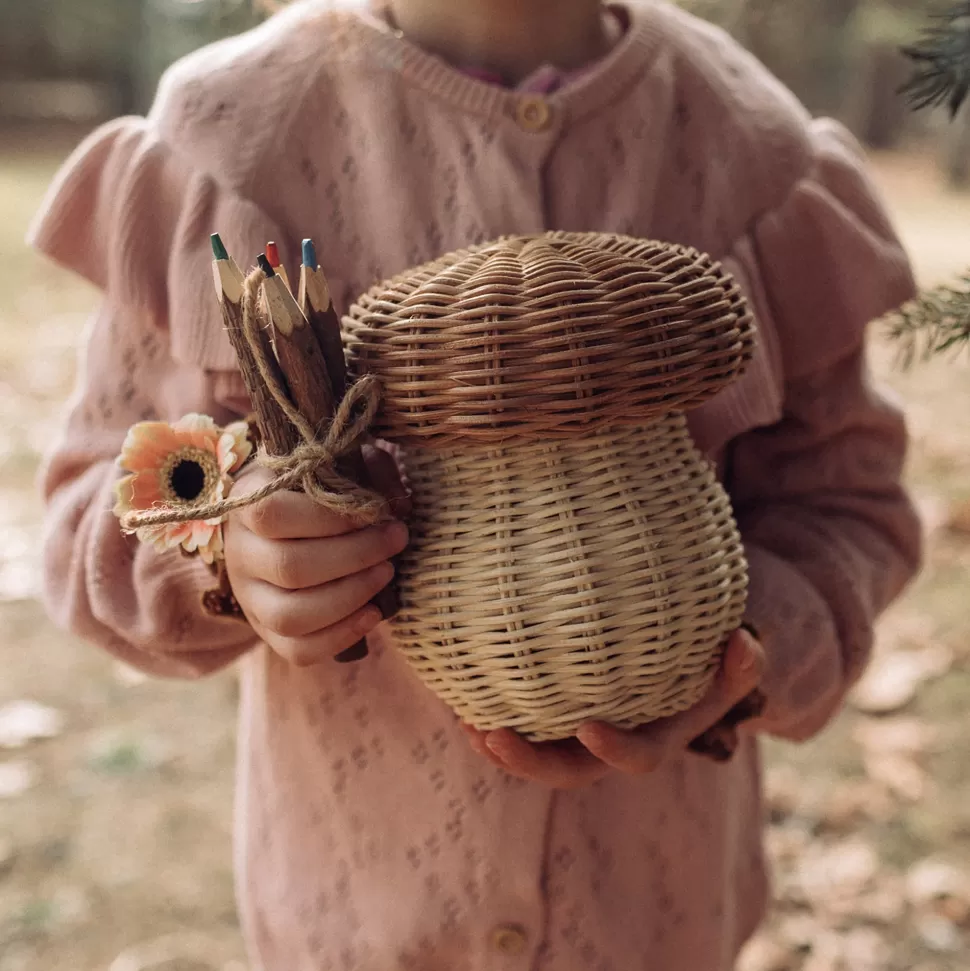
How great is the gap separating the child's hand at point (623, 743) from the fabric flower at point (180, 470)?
0.71 feet

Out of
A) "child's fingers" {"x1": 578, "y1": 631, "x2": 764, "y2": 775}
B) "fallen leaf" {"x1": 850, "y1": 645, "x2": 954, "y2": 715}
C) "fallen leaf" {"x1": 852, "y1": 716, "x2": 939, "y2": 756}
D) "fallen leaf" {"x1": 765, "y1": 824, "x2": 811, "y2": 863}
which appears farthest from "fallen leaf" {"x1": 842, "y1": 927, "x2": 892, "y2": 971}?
"child's fingers" {"x1": 578, "y1": 631, "x2": 764, "y2": 775}

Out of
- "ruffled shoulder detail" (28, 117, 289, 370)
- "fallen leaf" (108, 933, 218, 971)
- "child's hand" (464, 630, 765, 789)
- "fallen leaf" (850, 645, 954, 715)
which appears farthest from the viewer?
"fallen leaf" (850, 645, 954, 715)

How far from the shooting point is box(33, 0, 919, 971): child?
731mm

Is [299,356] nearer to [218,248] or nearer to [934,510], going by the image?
[218,248]

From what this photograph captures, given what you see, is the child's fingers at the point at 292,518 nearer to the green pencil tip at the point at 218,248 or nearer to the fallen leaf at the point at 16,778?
the green pencil tip at the point at 218,248

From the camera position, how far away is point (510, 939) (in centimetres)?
78

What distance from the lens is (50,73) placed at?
6.73 metres

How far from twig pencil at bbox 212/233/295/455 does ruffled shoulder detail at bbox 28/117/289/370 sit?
19cm

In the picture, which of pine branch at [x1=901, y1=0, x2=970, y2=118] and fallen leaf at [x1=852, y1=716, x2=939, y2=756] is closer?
pine branch at [x1=901, y1=0, x2=970, y2=118]

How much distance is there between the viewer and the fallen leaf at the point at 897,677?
1982mm

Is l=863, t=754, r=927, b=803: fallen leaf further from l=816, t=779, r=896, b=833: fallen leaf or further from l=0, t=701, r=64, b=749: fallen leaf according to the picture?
l=0, t=701, r=64, b=749: fallen leaf

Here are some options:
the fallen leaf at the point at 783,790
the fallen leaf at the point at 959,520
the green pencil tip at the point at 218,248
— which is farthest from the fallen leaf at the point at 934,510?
the green pencil tip at the point at 218,248

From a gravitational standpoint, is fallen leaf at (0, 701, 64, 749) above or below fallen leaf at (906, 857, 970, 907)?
below

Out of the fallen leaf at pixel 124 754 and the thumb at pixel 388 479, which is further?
the fallen leaf at pixel 124 754
